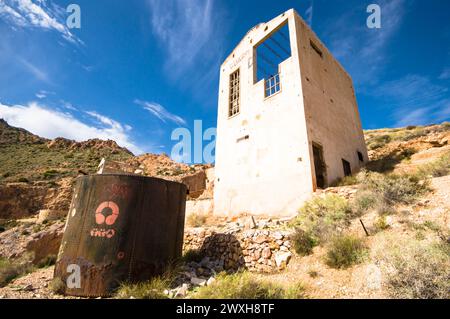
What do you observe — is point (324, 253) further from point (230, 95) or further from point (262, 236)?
point (230, 95)

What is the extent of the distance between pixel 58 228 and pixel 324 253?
14.8m

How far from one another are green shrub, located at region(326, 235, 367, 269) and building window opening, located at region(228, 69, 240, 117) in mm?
9218

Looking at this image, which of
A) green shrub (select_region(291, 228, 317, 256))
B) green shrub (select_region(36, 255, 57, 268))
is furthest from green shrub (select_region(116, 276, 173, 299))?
green shrub (select_region(36, 255, 57, 268))

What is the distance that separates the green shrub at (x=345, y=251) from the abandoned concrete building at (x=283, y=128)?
11.5 feet

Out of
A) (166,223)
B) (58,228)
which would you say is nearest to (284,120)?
(166,223)

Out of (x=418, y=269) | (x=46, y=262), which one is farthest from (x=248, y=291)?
(x=46, y=262)

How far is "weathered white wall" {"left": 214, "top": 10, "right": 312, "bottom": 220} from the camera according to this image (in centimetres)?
906

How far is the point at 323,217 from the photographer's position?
647 centimetres

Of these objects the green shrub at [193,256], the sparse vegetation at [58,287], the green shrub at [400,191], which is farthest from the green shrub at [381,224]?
the sparse vegetation at [58,287]

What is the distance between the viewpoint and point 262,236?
6.39m

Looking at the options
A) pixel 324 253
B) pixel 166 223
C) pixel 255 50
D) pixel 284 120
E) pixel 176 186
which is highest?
pixel 255 50

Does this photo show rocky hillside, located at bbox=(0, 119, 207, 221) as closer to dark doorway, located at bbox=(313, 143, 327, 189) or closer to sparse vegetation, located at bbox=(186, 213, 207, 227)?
sparse vegetation, located at bbox=(186, 213, 207, 227)

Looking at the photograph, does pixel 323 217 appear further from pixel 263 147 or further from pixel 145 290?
pixel 145 290

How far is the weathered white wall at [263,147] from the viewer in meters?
9.06
